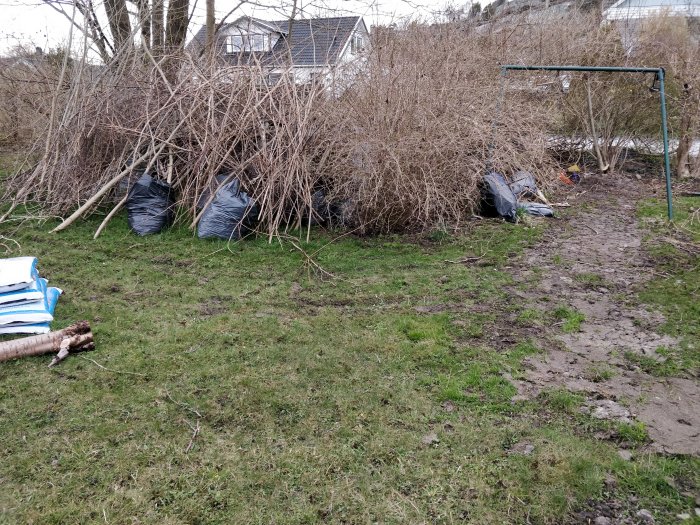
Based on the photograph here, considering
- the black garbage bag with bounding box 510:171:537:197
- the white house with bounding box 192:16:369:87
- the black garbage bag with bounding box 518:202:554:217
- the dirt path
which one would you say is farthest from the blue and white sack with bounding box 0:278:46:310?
the black garbage bag with bounding box 510:171:537:197

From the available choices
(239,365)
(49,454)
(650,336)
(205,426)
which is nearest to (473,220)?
(650,336)

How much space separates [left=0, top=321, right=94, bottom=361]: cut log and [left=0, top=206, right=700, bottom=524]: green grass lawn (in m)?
0.09

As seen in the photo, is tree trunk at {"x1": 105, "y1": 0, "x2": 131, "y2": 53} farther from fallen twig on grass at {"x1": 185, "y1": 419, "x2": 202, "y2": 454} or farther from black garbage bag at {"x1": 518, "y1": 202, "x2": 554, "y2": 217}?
fallen twig on grass at {"x1": 185, "y1": 419, "x2": 202, "y2": 454}

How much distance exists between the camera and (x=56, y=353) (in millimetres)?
3662

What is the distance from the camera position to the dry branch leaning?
3.55m

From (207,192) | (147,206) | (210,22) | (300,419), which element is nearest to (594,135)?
(210,22)

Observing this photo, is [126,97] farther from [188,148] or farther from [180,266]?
[180,266]

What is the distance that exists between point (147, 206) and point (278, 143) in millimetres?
1767

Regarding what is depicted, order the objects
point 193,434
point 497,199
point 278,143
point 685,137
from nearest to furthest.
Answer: point 193,434 < point 278,143 < point 497,199 < point 685,137

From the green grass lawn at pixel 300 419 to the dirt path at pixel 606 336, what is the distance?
0.18 meters

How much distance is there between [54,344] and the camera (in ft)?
12.0

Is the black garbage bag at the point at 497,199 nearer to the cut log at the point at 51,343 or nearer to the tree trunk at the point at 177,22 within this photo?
the cut log at the point at 51,343

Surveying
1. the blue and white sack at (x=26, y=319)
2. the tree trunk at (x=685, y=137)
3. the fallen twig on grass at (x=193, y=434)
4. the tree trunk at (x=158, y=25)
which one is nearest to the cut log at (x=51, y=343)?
the blue and white sack at (x=26, y=319)

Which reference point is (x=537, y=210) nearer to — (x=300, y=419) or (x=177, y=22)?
(x=300, y=419)
